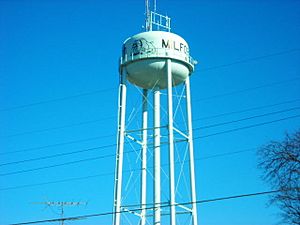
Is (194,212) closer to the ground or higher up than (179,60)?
closer to the ground

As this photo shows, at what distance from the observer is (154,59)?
98.1ft

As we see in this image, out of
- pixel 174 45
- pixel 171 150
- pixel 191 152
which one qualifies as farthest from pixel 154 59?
pixel 191 152

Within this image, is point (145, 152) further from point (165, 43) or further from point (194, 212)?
point (165, 43)

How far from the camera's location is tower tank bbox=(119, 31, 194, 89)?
30000mm

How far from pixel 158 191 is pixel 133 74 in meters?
7.67

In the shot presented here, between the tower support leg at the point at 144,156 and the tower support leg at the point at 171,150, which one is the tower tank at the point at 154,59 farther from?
the tower support leg at the point at 144,156

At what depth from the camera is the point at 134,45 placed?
1215 inches

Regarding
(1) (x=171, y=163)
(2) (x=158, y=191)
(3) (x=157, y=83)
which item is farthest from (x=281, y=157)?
(3) (x=157, y=83)

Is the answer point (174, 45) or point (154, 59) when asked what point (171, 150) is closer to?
point (154, 59)

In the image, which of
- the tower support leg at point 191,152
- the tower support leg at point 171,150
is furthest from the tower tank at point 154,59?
the tower support leg at point 191,152

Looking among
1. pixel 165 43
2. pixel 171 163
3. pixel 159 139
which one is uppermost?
pixel 165 43

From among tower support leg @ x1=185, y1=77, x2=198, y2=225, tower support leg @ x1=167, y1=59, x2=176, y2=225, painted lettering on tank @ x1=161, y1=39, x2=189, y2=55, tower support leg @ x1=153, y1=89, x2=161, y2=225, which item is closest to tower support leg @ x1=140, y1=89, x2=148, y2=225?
tower support leg @ x1=153, y1=89, x2=161, y2=225

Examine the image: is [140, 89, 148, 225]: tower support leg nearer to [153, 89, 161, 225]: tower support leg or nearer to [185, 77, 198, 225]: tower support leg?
[153, 89, 161, 225]: tower support leg

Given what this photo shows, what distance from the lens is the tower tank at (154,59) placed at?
98.4 ft
